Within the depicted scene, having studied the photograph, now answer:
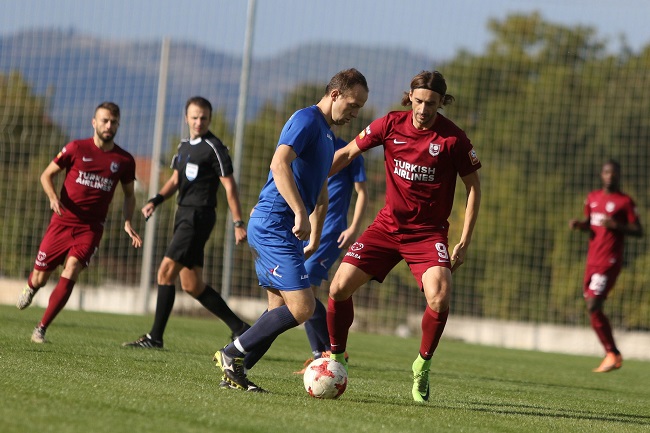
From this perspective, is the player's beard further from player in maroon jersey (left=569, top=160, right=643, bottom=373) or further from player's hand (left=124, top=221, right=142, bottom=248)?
player in maroon jersey (left=569, top=160, right=643, bottom=373)

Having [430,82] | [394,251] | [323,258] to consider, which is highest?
[430,82]

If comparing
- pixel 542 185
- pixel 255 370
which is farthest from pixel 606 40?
pixel 255 370

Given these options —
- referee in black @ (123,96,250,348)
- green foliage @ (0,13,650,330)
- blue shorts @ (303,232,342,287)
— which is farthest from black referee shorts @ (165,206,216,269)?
green foliage @ (0,13,650,330)

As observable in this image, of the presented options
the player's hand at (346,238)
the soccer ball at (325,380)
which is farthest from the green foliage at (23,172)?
the soccer ball at (325,380)

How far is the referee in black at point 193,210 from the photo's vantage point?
362 inches

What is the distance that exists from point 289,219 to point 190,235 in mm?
3304

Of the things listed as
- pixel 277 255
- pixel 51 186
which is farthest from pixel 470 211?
pixel 51 186

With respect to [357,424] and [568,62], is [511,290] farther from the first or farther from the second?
[357,424]

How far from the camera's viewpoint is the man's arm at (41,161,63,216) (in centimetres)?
879

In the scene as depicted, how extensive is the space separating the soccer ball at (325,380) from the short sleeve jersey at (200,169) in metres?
3.36

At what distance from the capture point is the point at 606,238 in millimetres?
11727

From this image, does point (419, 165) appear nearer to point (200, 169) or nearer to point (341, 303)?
point (341, 303)

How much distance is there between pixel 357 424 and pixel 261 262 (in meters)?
1.42

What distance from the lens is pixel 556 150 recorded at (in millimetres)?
35219
